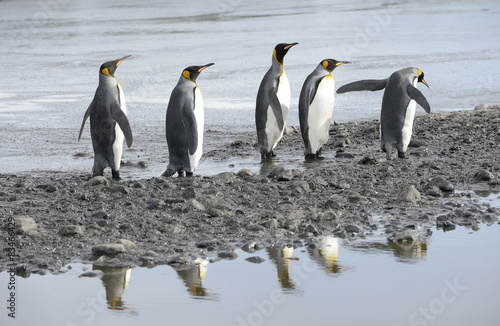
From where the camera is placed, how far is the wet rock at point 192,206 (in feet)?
15.9

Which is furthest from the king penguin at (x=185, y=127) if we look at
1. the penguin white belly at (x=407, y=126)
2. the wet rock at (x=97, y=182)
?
the penguin white belly at (x=407, y=126)

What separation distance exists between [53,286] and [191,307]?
0.75 metres

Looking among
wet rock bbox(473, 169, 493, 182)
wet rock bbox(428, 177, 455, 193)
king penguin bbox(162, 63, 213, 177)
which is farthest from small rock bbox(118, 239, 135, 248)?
wet rock bbox(473, 169, 493, 182)

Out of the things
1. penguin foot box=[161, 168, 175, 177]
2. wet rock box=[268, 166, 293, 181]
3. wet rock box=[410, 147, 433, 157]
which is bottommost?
penguin foot box=[161, 168, 175, 177]

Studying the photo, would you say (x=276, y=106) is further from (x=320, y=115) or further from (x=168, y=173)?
(x=168, y=173)

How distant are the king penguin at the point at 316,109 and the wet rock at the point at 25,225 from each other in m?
3.10

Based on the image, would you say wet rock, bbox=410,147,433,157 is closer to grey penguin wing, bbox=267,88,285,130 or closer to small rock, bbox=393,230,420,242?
grey penguin wing, bbox=267,88,285,130

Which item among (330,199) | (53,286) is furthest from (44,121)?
(53,286)

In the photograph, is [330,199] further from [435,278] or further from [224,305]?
[224,305]

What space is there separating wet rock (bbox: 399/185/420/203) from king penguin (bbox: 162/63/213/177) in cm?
201

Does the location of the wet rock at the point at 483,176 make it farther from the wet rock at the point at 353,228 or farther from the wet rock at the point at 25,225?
the wet rock at the point at 25,225

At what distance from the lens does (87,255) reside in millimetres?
4070

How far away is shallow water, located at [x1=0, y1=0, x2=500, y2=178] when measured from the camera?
26.3 ft

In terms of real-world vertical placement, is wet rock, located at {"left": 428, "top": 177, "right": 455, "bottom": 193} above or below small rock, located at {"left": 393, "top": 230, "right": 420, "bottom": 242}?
above
